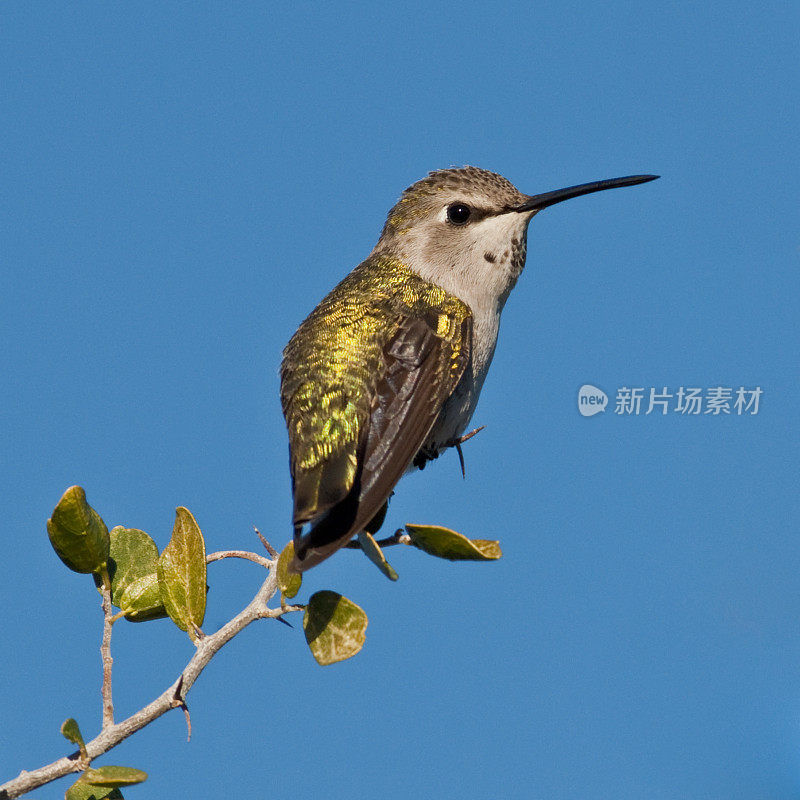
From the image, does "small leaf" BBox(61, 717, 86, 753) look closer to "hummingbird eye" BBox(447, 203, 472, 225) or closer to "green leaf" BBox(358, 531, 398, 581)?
"green leaf" BBox(358, 531, 398, 581)

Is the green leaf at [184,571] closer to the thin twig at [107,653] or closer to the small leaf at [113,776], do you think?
the thin twig at [107,653]

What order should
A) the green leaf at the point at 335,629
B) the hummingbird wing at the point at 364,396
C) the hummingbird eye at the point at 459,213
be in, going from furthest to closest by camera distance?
the hummingbird eye at the point at 459,213, the hummingbird wing at the point at 364,396, the green leaf at the point at 335,629

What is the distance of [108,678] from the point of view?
207 cm

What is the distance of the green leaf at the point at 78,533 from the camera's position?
91.6 inches

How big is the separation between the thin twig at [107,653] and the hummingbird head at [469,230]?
1892mm

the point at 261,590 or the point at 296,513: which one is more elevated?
the point at 296,513

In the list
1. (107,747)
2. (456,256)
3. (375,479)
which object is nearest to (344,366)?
(375,479)

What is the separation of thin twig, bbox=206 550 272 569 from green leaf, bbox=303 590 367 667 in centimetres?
19

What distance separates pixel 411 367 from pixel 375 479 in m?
0.54

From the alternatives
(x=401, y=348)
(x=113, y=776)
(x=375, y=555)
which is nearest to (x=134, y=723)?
(x=113, y=776)

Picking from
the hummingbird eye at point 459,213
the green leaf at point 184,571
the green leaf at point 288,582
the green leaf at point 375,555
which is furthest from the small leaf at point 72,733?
the hummingbird eye at point 459,213

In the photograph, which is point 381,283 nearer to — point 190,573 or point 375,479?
point 375,479

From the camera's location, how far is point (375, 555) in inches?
98.3

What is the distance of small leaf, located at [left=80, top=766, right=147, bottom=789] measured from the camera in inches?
77.1
